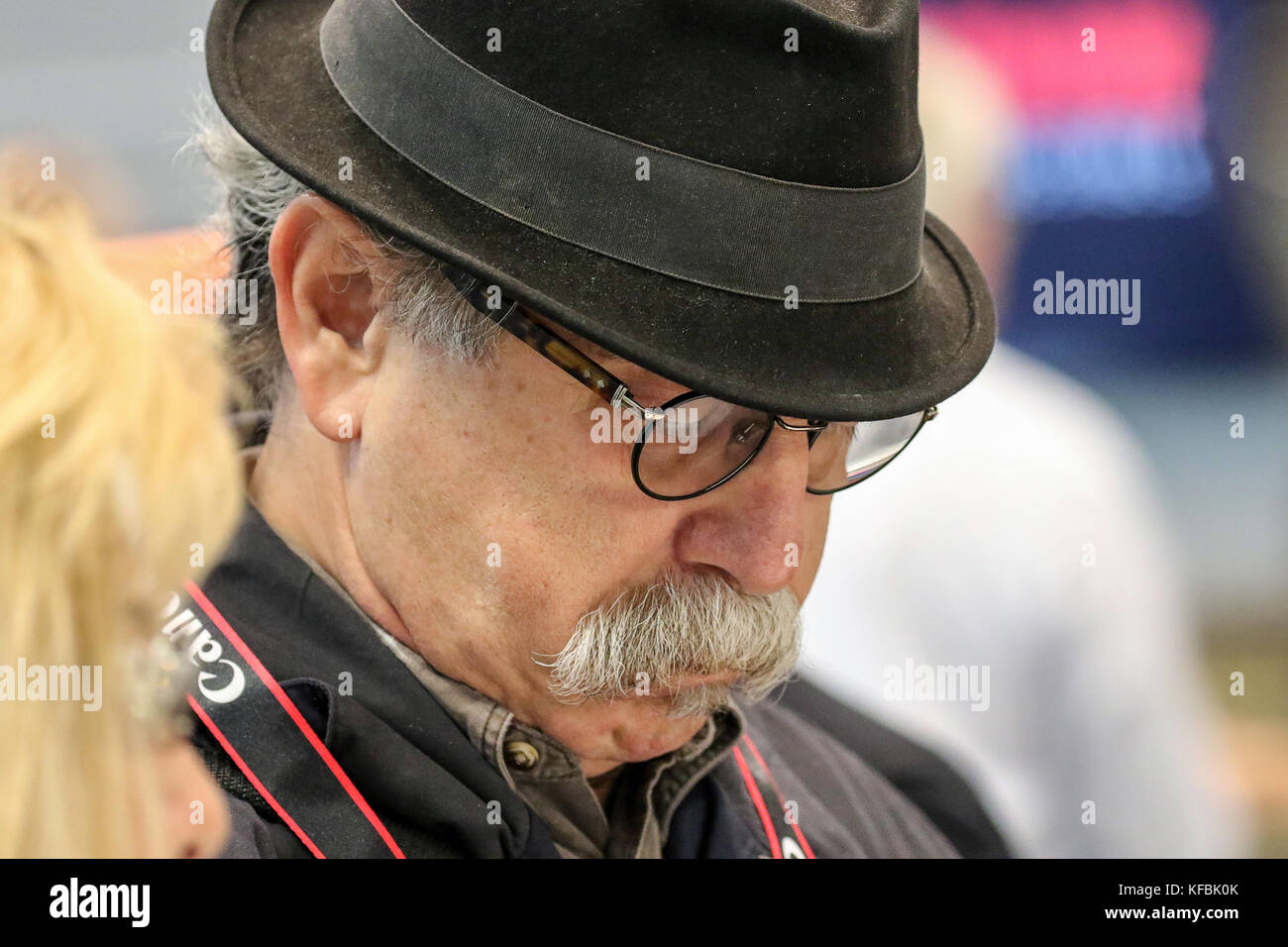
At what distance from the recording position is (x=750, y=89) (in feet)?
3.81

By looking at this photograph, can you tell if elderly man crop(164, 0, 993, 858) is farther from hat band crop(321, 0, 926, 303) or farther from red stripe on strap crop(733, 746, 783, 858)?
red stripe on strap crop(733, 746, 783, 858)

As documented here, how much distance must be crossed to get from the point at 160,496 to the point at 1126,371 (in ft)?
11.7

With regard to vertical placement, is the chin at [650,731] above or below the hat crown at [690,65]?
below

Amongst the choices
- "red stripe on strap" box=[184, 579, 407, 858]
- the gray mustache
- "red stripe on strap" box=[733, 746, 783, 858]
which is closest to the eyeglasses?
the gray mustache

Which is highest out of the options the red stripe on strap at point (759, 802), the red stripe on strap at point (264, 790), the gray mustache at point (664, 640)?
the gray mustache at point (664, 640)

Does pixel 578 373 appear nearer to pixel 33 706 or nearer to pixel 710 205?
pixel 710 205

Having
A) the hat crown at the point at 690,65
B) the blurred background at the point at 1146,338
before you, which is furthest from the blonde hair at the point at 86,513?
the blurred background at the point at 1146,338

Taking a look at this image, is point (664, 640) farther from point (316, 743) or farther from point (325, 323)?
point (325, 323)

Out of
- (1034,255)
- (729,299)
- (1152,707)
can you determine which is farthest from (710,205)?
(1034,255)

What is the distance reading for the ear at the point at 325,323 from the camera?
130cm

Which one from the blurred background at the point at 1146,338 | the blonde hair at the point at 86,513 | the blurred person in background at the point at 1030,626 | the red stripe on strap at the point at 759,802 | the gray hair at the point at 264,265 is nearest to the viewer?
A: the blonde hair at the point at 86,513

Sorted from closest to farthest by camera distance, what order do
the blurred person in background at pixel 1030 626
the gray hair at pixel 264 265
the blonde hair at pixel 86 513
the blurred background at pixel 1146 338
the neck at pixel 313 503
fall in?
the blonde hair at pixel 86 513
the gray hair at pixel 264 265
the neck at pixel 313 503
the blurred person in background at pixel 1030 626
the blurred background at pixel 1146 338

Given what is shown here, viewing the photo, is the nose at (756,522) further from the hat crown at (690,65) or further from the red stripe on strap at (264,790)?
the red stripe on strap at (264,790)

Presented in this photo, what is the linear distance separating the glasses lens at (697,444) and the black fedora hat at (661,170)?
0.30 feet
